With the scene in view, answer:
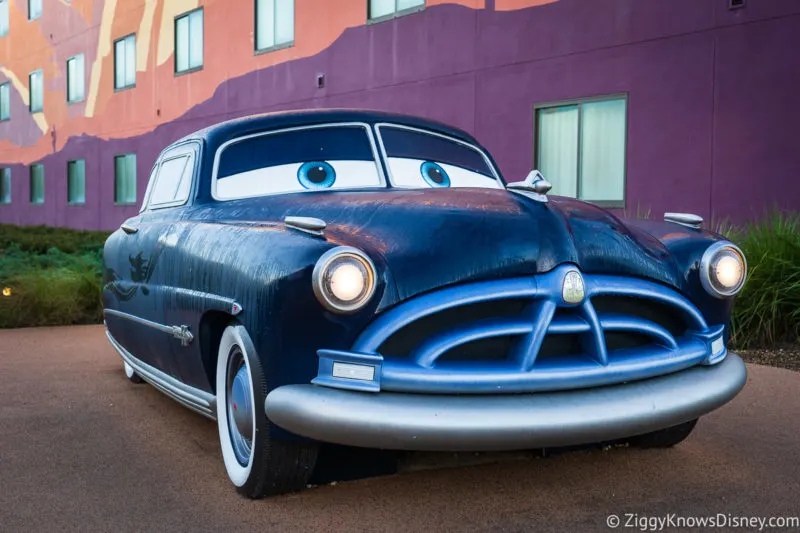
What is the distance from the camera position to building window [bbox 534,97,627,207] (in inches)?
389

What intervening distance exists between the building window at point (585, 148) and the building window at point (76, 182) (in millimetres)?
15453

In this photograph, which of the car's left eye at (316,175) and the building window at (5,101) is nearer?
the car's left eye at (316,175)

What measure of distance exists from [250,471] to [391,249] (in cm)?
92

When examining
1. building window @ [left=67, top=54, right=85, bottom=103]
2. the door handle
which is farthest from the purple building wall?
building window @ [left=67, top=54, right=85, bottom=103]

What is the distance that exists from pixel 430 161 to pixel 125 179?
17.7m

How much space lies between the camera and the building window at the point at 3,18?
28.1 m

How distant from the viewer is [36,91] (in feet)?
84.8

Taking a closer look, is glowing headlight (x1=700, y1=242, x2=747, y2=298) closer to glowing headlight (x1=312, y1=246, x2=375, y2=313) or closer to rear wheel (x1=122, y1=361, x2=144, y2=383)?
glowing headlight (x1=312, y1=246, x2=375, y2=313)

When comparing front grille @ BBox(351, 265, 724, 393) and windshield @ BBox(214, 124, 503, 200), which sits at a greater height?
windshield @ BBox(214, 124, 503, 200)

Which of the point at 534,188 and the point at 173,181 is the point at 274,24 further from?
the point at 534,188

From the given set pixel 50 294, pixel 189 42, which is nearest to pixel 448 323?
pixel 50 294

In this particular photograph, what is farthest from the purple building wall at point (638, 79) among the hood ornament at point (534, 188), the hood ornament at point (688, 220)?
the hood ornament at point (534, 188)

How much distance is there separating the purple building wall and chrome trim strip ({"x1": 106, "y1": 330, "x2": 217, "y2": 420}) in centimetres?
658

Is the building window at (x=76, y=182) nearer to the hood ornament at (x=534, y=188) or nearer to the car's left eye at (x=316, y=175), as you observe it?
the car's left eye at (x=316, y=175)
